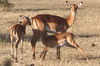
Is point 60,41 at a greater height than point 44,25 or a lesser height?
lesser

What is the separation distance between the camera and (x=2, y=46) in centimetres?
1283

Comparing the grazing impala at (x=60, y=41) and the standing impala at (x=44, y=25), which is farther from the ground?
the standing impala at (x=44, y=25)

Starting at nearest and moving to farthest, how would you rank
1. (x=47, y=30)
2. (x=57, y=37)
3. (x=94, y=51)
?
(x=57, y=37)
(x=47, y=30)
(x=94, y=51)

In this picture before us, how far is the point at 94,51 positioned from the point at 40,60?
2555 millimetres

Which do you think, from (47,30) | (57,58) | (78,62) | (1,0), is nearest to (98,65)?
(78,62)

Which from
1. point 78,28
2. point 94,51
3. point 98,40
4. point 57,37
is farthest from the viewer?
point 78,28

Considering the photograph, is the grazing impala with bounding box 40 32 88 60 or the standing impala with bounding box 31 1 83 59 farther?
the standing impala with bounding box 31 1 83 59

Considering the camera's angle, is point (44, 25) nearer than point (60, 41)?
No

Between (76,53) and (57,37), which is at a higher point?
(57,37)

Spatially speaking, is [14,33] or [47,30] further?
[47,30]

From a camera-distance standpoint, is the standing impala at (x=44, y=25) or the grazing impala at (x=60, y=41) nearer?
the grazing impala at (x=60, y=41)

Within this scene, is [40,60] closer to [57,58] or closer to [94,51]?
[57,58]

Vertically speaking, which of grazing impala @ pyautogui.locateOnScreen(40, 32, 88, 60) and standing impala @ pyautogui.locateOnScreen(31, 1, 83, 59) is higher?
standing impala @ pyautogui.locateOnScreen(31, 1, 83, 59)

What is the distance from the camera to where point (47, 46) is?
409 inches
